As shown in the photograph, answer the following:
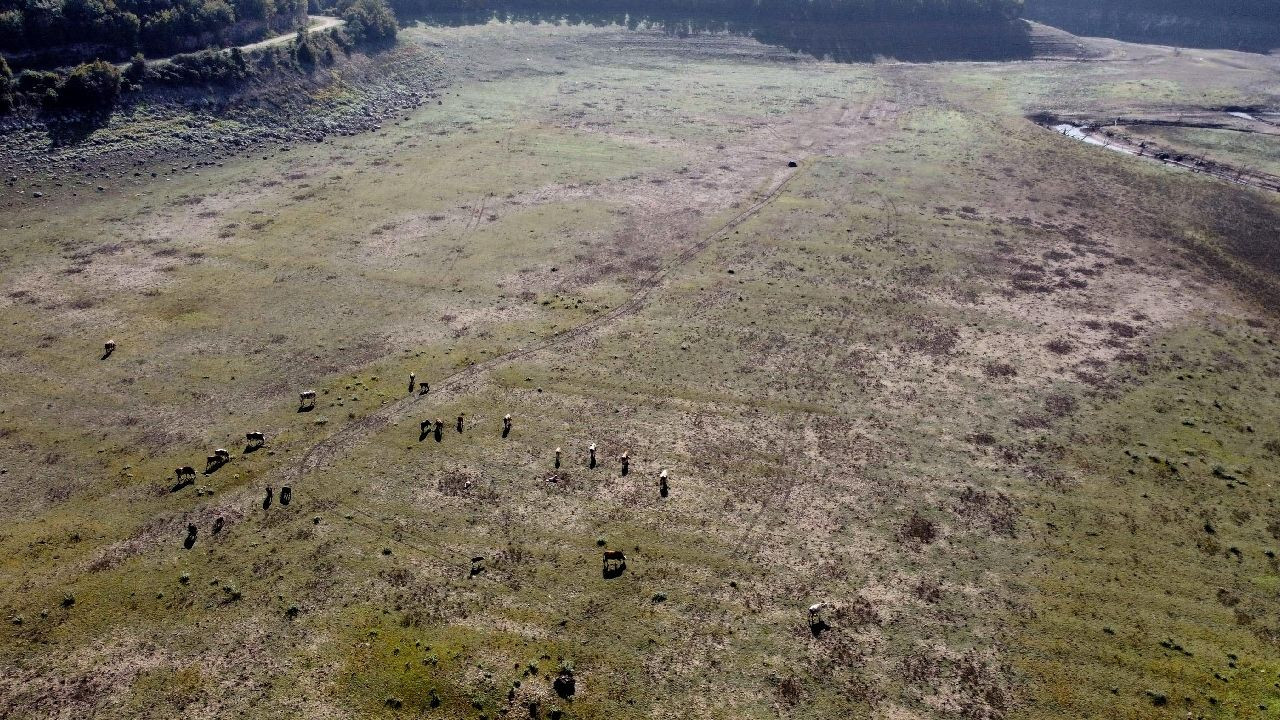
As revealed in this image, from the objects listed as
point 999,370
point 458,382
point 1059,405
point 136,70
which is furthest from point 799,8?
point 458,382

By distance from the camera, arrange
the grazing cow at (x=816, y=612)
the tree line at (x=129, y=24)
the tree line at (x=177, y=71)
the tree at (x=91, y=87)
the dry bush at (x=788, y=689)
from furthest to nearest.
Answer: the tree line at (x=129, y=24) < the tree at (x=91, y=87) < the tree line at (x=177, y=71) < the grazing cow at (x=816, y=612) < the dry bush at (x=788, y=689)

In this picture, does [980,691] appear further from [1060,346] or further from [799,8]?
[799,8]

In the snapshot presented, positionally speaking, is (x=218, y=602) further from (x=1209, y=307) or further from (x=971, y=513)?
(x=1209, y=307)

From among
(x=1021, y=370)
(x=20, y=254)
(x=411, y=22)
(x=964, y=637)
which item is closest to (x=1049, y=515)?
(x=964, y=637)

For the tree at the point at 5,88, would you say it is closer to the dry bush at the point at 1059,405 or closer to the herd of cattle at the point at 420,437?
the herd of cattle at the point at 420,437

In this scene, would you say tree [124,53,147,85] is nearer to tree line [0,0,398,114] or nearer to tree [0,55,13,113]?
tree line [0,0,398,114]

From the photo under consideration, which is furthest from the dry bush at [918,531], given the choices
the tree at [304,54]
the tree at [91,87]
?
the tree at [304,54]
